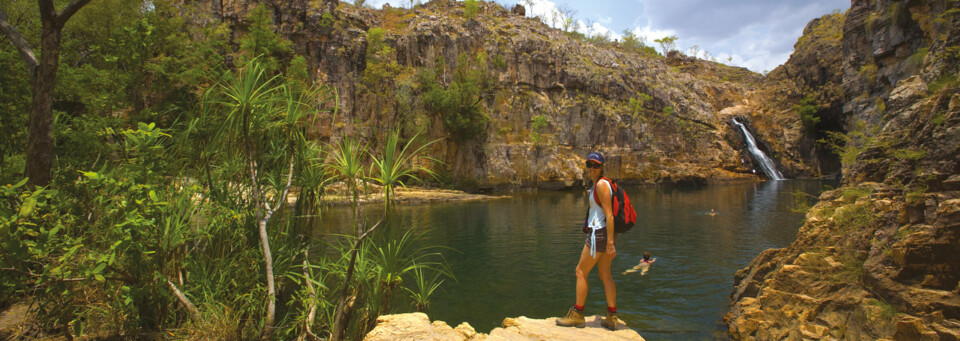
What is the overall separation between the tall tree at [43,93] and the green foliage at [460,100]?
43764 mm

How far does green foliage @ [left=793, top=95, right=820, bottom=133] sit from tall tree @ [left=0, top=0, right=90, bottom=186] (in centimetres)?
7116

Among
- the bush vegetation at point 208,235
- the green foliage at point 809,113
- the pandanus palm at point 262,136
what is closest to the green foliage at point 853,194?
the bush vegetation at point 208,235

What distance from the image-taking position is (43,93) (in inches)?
189

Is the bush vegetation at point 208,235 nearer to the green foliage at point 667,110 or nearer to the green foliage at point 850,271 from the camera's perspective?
the green foliage at point 850,271

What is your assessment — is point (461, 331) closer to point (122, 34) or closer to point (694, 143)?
point (122, 34)

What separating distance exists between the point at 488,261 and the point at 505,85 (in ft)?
146

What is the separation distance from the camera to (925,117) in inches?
233

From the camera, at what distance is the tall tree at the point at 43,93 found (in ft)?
15.7

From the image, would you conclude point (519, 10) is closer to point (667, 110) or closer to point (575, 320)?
point (667, 110)

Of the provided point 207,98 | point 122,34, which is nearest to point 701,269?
point 207,98

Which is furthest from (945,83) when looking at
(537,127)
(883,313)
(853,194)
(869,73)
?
(537,127)

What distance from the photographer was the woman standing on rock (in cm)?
501

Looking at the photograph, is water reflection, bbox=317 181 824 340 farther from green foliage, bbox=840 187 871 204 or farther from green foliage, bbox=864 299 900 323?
green foliage, bbox=840 187 871 204

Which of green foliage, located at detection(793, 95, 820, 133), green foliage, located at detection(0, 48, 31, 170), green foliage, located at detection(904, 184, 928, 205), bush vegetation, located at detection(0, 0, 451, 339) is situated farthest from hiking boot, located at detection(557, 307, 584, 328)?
green foliage, located at detection(793, 95, 820, 133)
